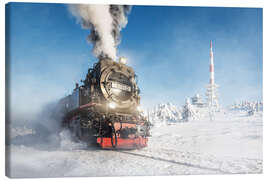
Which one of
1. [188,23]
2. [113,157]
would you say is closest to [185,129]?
[113,157]

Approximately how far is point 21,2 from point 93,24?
202cm

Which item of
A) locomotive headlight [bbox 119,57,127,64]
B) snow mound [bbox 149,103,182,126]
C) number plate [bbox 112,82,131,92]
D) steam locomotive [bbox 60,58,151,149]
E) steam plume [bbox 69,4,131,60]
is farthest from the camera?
locomotive headlight [bbox 119,57,127,64]

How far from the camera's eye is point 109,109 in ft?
23.7

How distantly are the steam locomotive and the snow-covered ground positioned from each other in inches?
14.2

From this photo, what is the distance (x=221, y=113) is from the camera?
6.98m

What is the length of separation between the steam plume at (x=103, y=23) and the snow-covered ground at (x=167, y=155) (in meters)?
3.06

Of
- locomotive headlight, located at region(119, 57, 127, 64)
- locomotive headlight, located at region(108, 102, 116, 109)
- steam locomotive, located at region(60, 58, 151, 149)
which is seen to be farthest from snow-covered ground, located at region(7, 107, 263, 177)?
locomotive headlight, located at region(119, 57, 127, 64)

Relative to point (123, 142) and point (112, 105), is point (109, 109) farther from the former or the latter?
point (123, 142)

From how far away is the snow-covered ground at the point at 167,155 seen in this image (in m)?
5.85

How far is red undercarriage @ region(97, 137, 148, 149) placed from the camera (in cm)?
667

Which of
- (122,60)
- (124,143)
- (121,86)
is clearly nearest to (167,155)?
(124,143)

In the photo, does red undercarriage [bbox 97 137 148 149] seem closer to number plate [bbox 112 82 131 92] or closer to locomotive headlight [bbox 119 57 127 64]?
number plate [bbox 112 82 131 92]

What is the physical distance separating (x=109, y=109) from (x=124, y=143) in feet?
3.56

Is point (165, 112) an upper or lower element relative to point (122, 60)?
lower
